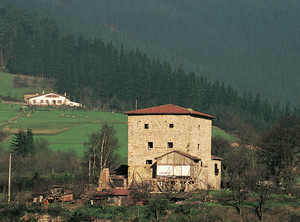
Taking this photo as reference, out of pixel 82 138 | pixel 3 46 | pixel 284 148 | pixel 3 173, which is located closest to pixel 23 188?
pixel 3 173

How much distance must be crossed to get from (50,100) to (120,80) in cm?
2408

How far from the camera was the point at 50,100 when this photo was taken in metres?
133

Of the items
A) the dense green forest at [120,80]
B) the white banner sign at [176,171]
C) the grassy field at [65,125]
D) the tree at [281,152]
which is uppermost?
the dense green forest at [120,80]

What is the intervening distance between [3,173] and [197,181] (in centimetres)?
2687

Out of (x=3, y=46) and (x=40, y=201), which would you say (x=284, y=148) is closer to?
(x=40, y=201)

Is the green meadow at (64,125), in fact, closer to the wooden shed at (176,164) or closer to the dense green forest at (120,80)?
the dense green forest at (120,80)

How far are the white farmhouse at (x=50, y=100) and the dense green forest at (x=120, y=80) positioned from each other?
Result: 14.4 ft

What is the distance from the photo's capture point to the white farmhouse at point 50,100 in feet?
431

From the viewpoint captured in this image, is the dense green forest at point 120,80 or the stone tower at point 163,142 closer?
the stone tower at point 163,142

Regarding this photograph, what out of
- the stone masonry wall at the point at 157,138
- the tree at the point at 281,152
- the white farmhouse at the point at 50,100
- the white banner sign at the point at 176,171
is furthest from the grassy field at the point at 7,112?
the white banner sign at the point at 176,171

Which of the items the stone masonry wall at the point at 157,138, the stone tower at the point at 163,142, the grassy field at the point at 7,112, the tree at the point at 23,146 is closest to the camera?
the stone tower at the point at 163,142

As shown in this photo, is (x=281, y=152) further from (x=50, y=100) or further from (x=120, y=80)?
(x=120, y=80)

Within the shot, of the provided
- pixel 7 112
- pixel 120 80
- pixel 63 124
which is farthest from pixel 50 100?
pixel 63 124

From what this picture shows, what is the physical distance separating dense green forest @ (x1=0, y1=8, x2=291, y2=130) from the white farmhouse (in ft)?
14.4
